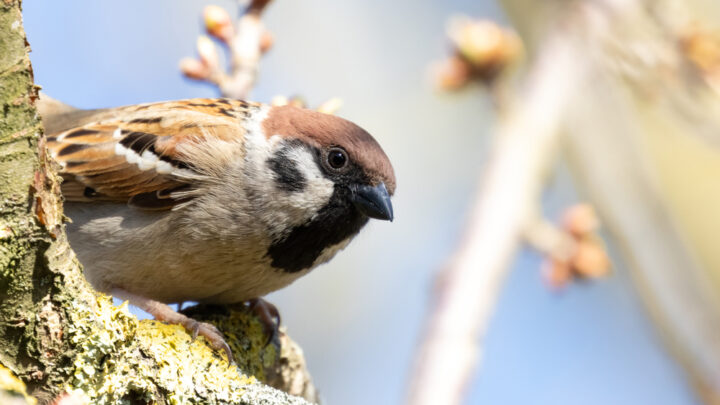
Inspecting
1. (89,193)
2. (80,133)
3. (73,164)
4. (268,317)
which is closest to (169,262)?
(268,317)

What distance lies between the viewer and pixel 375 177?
310 centimetres

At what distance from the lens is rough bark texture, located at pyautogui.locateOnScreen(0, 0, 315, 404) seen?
1.63 m

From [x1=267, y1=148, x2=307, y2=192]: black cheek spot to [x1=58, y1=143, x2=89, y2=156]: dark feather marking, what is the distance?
0.82m

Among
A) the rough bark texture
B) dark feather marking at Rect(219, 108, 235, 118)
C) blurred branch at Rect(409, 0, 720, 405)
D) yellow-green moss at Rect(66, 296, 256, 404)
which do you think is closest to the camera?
the rough bark texture

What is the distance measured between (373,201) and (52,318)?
59.2 inches

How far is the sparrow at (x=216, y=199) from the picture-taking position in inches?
115

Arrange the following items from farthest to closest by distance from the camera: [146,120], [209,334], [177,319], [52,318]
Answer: [146,120] < [177,319] < [209,334] < [52,318]

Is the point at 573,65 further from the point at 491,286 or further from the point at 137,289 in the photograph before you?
the point at 137,289

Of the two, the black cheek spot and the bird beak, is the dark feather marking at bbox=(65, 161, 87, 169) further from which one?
the bird beak

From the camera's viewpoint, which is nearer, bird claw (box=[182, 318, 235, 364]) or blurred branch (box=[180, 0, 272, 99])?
bird claw (box=[182, 318, 235, 364])

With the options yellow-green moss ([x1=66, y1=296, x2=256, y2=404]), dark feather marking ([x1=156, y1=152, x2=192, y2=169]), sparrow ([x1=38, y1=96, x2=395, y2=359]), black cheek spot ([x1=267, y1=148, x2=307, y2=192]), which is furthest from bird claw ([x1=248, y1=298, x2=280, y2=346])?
yellow-green moss ([x1=66, y1=296, x2=256, y2=404])

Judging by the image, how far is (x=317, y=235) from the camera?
3082 millimetres

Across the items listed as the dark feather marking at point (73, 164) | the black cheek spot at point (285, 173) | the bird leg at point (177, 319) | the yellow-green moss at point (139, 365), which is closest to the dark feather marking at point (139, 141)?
the dark feather marking at point (73, 164)

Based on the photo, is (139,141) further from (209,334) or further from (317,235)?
(209,334)
